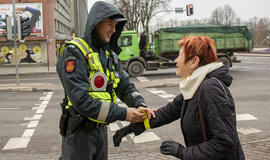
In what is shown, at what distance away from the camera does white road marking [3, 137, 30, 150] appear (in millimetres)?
5834

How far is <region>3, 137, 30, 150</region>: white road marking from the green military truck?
13.2 m

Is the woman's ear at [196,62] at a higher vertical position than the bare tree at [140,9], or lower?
lower

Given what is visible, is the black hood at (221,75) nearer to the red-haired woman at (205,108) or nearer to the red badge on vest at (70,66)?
the red-haired woman at (205,108)

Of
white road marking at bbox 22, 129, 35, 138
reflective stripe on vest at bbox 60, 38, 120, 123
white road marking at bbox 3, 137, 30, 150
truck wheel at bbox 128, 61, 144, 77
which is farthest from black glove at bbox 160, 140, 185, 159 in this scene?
truck wheel at bbox 128, 61, 144, 77

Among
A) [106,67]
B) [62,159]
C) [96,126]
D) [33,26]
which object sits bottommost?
[62,159]

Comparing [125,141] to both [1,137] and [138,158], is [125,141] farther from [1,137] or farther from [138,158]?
[1,137]

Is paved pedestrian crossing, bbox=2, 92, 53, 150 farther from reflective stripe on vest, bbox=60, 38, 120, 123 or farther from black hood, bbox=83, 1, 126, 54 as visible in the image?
black hood, bbox=83, 1, 126, 54

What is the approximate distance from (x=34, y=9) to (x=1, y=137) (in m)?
27.6

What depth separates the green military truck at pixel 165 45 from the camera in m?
19.5

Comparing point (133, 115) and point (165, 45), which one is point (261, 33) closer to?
point (165, 45)

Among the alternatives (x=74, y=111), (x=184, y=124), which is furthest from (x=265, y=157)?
(x=74, y=111)

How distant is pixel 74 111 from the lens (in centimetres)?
247

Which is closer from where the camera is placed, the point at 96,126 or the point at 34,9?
the point at 96,126

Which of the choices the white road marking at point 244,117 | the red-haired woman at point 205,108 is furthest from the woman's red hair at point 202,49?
the white road marking at point 244,117
